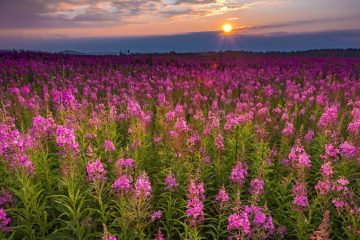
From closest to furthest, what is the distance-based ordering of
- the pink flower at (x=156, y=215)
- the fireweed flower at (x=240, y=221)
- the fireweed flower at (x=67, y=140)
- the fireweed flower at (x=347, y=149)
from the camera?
1. the fireweed flower at (x=240, y=221)
2. the pink flower at (x=156, y=215)
3. the fireweed flower at (x=67, y=140)
4. the fireweed flower at (x=347, y=149)

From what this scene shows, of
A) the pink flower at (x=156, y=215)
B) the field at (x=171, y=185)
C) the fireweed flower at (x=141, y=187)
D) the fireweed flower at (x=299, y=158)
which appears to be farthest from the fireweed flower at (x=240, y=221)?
the fireweed flower at (x=299, y=158)

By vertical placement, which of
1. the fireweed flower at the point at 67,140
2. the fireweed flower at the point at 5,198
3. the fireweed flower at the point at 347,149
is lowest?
the fireweed flower at the point at 5,198

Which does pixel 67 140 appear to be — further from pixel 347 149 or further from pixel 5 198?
pixel 347 149

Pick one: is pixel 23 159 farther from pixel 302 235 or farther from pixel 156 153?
pixel 302 235

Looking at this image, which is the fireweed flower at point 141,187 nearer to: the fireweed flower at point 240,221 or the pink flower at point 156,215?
the pink flower at point 156,215

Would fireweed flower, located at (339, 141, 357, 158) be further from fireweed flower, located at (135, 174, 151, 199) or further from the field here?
fireweed flower, located at (135, 174, 151, 199)

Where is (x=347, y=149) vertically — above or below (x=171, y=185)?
above

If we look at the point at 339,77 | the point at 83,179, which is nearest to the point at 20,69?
the point at 83,179

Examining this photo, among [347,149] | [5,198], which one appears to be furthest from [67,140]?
[347,149]

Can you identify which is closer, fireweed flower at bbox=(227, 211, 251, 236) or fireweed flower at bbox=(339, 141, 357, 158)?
fireweed flower at bbox=(227, 211, 251, 236)

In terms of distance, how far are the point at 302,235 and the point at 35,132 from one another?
4014mm

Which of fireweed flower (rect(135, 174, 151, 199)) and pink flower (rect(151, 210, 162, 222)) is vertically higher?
fireweed flower (rect(135, 174, 151, 199))

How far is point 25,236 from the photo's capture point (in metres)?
3.87

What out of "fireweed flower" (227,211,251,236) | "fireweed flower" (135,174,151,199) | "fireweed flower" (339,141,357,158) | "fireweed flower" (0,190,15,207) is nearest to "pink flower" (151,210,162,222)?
"fireweed flower" (135,174,151,199)
